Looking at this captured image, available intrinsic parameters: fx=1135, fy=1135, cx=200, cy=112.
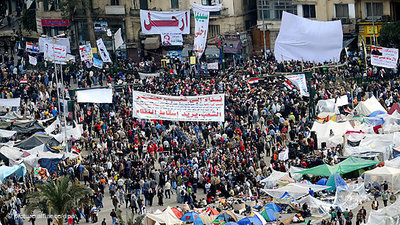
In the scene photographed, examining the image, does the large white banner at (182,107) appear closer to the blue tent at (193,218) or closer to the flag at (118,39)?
the blue tent at (193,218)

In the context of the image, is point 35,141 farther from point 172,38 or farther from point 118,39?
point 172,38

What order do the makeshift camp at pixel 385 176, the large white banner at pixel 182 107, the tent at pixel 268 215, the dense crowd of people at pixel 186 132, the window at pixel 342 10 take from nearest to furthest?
the tent at pixel 268 215 → the makeshift camp at pixel 385 176 → the dense crowd of people at pixel 186 132 → the large white banner at pixel 182 107 → the window at pixel 342 10

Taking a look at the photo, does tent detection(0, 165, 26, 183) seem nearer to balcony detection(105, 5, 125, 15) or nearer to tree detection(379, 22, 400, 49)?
tree detection(379, 22, 400, 49)

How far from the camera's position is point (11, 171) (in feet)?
199

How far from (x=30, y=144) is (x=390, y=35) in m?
30.3

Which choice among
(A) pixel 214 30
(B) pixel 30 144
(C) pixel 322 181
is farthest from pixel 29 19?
(C) pixel 322 181

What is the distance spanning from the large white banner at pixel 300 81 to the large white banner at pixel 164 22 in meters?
21.4

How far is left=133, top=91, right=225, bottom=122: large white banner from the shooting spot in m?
63.8

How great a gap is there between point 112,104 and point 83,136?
667 cm

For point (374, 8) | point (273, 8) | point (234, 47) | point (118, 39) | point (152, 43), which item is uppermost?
point (273, 8)

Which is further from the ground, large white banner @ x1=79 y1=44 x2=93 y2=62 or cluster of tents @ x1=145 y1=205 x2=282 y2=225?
large white banner @ x1=79 y1=44 x2=93 y2=62

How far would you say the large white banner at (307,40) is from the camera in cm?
8375

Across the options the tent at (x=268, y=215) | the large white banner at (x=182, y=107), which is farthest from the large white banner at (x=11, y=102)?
the tent at (x=268, y=215)

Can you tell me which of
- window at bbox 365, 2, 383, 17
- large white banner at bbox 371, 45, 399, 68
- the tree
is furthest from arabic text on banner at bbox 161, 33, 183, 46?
large white banner at bbox 371, 45, 399, 68
